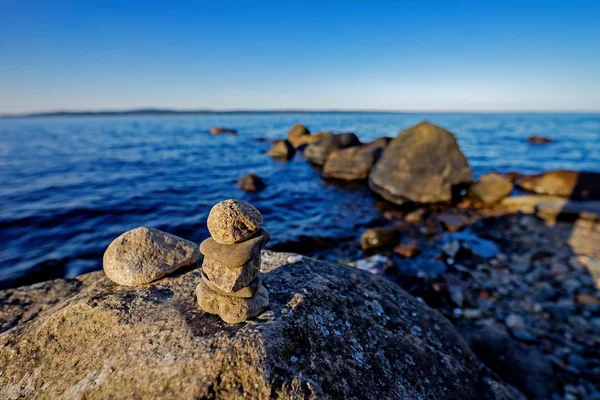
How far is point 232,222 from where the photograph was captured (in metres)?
2.67

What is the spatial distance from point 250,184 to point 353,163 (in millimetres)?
7313

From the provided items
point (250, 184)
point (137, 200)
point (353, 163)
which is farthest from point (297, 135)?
point (137, 200)

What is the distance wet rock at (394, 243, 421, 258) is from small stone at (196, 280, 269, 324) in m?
7.31

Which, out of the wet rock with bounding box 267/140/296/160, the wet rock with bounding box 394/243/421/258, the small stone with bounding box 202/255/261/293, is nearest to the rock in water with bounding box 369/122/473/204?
the wet rock with bounding box 394/243/421/258

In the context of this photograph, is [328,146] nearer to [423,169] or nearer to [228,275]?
[423,169]

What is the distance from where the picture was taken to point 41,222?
455 inches

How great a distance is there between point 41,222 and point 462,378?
1494 cm

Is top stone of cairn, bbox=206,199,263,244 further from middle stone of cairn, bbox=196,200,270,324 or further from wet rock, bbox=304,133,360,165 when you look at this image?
wet rock, bbox=304,133,360,165

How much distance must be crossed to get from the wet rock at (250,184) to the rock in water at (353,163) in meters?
5.26

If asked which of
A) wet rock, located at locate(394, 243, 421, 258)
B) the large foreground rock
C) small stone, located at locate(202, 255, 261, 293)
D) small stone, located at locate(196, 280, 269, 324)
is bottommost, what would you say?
wet rock, located at locate(394, 243, 421, 258)

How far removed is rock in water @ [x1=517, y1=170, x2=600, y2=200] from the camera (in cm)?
1398

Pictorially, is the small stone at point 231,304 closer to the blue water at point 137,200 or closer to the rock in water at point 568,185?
the blue water at point 137,200

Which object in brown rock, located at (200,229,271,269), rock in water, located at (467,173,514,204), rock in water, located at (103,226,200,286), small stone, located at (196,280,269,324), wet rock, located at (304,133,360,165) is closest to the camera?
brown rock, located at (200,229,271,269)

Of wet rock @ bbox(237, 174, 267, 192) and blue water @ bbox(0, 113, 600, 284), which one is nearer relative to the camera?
blue water @ bbox(0, 113, 600, 284)
